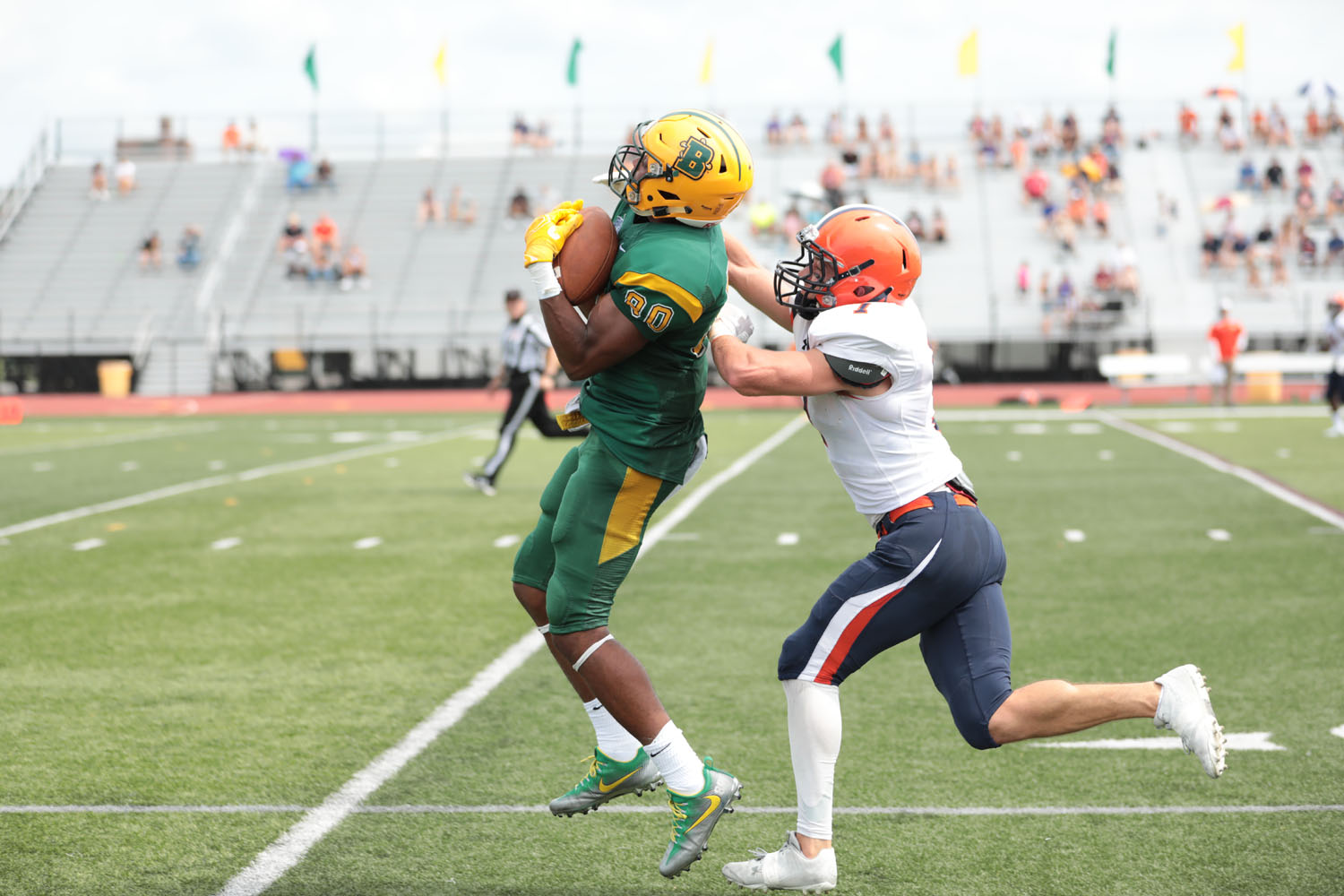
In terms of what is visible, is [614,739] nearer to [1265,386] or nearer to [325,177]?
[1265,386]

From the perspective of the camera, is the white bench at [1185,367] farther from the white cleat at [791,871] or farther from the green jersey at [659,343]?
the white cleat at [791,871]

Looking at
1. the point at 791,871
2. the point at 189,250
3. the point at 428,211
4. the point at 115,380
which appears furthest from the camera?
the point at 428,211

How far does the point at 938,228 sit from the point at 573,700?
33816 millimetres

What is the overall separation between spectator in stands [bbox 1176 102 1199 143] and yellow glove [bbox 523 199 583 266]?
41.8 m

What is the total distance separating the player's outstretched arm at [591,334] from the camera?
377 cm

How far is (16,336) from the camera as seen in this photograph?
1366 inches

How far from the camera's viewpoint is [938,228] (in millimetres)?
38000

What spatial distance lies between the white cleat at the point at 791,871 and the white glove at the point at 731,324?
1315mm

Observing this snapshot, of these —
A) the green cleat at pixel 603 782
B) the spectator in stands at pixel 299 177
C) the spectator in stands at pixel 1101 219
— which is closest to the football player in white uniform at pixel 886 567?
the green cleat at pixel 603 782

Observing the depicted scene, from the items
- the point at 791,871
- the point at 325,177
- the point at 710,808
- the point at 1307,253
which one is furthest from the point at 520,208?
the point at 791,871

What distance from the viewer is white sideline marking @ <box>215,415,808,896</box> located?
3785mm

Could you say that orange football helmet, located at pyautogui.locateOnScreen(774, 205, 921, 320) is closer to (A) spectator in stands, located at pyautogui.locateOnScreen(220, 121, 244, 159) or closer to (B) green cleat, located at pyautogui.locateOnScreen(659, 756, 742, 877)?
(B) green cleat, located at pyautogui.locateOnScreen(659, 756, 742, 877)

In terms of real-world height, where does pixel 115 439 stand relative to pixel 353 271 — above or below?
below

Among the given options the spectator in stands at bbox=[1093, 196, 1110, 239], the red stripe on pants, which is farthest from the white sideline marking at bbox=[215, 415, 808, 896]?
the spectator in stands at bbox=[1093, 196, 1110, 239]
